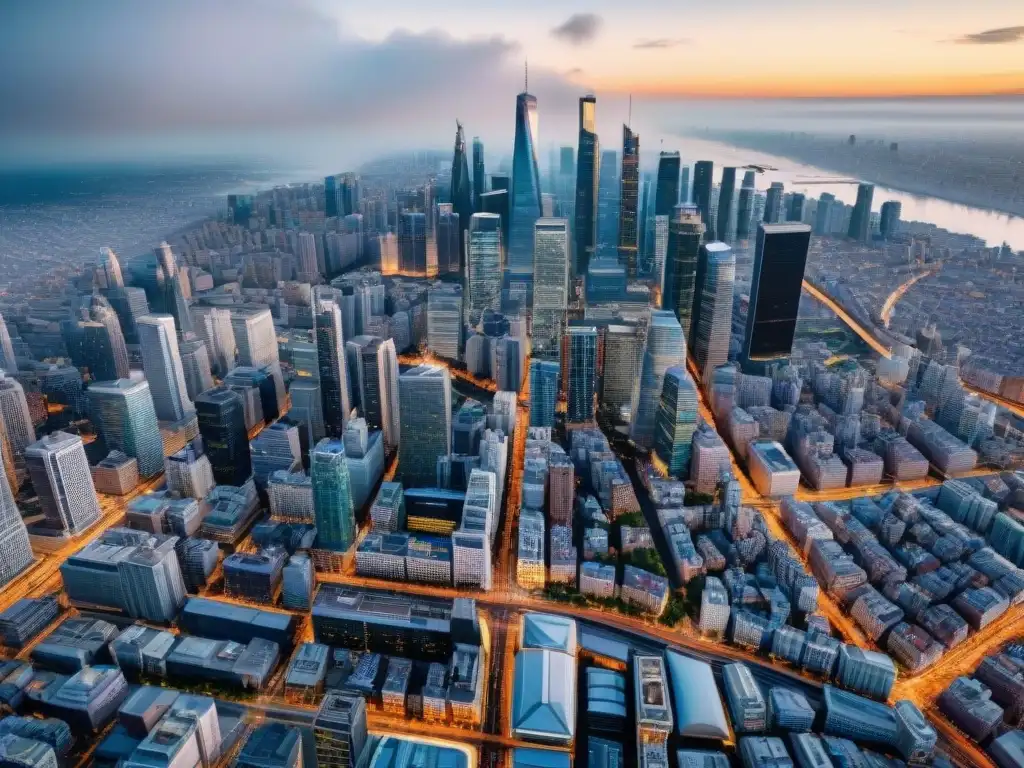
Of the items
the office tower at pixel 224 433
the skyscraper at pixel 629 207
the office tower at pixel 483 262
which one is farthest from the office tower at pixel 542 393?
the skyscraper at pixel 629 207

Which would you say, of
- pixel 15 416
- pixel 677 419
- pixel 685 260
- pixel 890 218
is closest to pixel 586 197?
pixel 685 260

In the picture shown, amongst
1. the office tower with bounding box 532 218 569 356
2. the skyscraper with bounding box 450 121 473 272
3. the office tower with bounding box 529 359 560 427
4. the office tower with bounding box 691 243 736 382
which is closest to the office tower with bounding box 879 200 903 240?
the office tower with bounding box 691 243 736 382

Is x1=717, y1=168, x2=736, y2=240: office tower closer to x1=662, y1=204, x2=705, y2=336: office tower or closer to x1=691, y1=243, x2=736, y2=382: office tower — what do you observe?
x1=662, y1=204, x2=705, y2=336: office tower

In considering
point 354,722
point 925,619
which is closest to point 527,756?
point 354,722

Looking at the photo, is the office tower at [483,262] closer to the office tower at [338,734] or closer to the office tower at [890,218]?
the office tower at [890,218]

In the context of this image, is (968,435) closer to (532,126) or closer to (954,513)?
(954,513)
